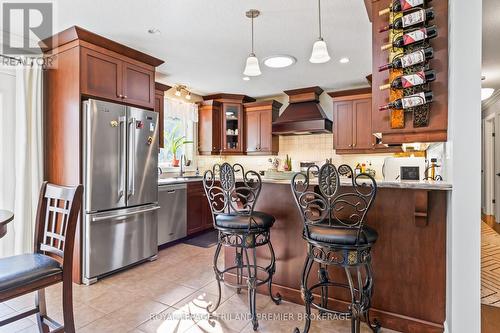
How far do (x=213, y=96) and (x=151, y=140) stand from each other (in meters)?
2.40

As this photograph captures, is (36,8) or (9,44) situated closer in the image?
(36,8)

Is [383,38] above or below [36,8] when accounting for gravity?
below

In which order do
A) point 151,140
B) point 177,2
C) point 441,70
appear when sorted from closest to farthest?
point 441,70 < point 177,2 < point 151,140

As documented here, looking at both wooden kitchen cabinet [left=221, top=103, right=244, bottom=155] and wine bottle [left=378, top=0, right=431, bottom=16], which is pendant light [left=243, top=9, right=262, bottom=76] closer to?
wine bottle [left=378, top=0, right=431, bottom=16]

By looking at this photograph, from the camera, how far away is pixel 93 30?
2.75 meters

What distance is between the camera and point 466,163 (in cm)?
153

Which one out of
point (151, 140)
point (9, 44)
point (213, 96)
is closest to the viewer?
point (9, 44)

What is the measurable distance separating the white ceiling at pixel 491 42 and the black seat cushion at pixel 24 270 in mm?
4055

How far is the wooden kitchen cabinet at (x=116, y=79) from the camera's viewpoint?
2807 mm

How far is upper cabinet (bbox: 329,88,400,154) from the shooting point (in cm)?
451

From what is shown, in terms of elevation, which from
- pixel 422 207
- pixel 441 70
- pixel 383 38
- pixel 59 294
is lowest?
pixel 59 294

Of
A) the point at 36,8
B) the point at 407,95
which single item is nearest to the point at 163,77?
the point at 36,8

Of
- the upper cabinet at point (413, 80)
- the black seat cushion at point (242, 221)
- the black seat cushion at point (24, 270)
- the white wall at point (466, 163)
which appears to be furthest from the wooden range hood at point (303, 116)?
the black seat cushion at point (24, 270)

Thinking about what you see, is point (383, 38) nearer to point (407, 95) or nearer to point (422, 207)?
point (407, 95)
